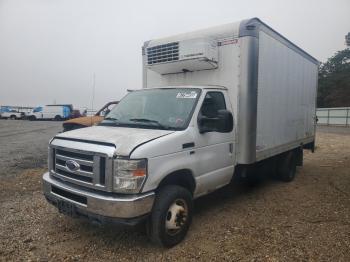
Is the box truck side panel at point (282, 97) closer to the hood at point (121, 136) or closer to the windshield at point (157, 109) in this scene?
the windshield at point (157, 109)

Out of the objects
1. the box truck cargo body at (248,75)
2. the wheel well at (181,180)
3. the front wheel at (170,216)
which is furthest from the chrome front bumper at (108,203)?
the box truck cargo body at (248,75)

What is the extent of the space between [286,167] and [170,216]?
14.5ft

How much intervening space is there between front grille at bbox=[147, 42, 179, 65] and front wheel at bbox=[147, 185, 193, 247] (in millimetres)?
2607


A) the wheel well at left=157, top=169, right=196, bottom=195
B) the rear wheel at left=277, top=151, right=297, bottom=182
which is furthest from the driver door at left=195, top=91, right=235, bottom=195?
the rear wheel at left=277, top=151, right=297, bottom=182

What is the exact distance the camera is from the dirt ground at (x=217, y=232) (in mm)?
4031

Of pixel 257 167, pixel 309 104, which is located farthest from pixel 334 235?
pixel 309 104

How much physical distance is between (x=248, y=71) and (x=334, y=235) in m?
2.77

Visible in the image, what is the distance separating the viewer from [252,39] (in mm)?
5301

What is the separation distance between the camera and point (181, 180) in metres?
4.55

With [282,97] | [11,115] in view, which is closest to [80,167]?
[282,97]

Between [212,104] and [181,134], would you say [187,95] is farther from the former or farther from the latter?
[181,134]

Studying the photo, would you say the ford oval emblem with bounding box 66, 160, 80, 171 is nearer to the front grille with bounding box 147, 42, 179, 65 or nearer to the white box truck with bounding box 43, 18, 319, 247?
the white box truck with bounding box 43, 18, 319, 247

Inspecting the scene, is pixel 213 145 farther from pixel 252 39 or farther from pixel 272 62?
pixel 272 62

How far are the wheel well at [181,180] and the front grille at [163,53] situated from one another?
2.26 metres
